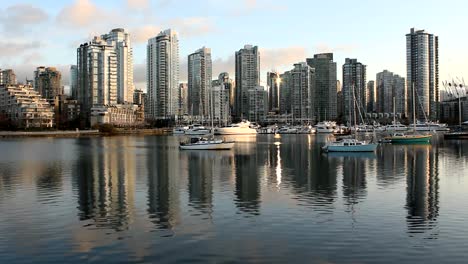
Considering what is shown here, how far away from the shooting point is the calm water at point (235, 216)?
58.2 feet

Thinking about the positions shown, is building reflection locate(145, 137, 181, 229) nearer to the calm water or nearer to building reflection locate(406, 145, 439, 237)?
the calm water

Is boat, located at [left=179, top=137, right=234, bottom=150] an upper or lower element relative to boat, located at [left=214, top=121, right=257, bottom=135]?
lower

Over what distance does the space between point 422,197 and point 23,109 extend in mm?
181481

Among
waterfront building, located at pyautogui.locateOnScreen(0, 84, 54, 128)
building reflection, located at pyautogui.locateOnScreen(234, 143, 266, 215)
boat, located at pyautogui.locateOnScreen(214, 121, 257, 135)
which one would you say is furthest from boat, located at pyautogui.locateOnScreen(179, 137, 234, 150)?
waterfront building, located at pyautogui.locateOnScreen(0, 84, 54, 128)

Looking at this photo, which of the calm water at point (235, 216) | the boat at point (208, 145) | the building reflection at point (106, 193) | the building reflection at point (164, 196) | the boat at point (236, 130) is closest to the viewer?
the calm water at point (235, 216)

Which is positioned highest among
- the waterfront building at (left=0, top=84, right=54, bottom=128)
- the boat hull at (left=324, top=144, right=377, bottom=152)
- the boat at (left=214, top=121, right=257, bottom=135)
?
the waterfront building at (left=0, top=84, right=54, bottom=128)

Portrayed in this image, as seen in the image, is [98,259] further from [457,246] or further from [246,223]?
[457,246]

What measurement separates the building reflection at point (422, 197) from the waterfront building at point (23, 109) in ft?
545

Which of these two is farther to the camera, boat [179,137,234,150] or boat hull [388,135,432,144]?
boat hull [388,135,432,144]

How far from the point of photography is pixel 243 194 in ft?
102

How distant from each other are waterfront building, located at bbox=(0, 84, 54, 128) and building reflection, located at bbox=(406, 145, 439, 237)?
545 feet

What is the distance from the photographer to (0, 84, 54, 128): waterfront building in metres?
184

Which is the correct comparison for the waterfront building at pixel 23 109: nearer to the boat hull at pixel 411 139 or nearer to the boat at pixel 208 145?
the boat at pixel 208 145

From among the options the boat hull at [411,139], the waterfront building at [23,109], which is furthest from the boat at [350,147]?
the waterfront building at [23,109]
